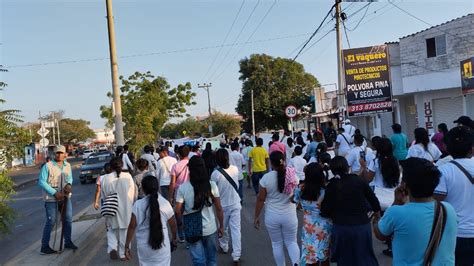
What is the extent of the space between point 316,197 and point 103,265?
407 centimetres

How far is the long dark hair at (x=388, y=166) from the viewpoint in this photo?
6.69 metres

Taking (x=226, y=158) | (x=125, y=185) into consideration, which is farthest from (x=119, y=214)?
(x=226, y=158)

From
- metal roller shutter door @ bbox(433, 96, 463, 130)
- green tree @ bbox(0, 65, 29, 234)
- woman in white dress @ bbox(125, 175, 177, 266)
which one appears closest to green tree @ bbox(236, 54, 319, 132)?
metal roller shutter door @ bbox(433, 96, 463, 130)

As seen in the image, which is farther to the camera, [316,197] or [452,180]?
[316,197]

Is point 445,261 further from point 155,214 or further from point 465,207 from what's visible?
point 155,214

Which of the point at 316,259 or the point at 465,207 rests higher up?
Answer: the point at 465,207

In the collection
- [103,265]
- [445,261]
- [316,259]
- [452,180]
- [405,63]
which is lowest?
[103,265]

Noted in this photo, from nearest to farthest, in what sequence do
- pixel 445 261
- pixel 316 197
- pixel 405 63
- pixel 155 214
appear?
1. pixel 445 261
2. pixel 155 214
3. pixel 316 197
4. pixel 405 63

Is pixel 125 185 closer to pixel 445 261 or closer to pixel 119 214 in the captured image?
pixel 119 214

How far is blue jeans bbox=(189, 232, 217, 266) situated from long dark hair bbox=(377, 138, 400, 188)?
2.73m

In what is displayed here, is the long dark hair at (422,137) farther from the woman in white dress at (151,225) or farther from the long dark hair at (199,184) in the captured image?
the woman in white dress at (151,225)

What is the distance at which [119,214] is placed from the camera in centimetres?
760

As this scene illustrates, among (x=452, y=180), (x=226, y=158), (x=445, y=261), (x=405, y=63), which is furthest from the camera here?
(x=405, y=63)

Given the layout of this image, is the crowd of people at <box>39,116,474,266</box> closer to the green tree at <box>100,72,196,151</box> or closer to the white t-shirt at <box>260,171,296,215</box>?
the white t-shirt at <box>260,171,296,215</box>
